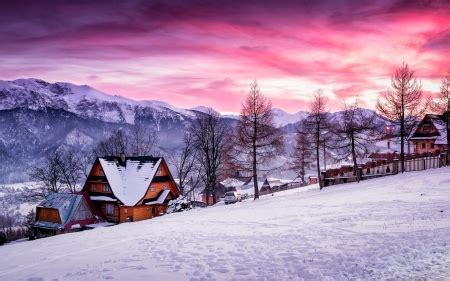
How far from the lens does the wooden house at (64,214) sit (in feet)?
129

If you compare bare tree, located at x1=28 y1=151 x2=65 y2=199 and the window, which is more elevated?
bare tree, located at x1=28 y1=151 x2=65 y2=199

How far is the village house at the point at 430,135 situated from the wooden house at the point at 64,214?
48268 millimetres

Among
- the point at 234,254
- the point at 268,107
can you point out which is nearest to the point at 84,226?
the point at 268,107

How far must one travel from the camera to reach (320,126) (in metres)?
39.0

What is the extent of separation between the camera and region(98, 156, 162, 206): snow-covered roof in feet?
141

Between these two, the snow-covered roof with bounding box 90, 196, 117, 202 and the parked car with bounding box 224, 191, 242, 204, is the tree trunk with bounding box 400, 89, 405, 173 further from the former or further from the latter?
the snow-covered roof with bounding box 90, 196, 117, 202

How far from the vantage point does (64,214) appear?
130ft

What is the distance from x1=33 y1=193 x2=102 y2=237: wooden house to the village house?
4827 centimetres

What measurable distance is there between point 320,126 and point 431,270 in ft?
102

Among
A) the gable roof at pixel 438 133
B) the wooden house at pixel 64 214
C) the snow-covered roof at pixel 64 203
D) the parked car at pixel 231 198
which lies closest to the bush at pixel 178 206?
the parked car at pixel 231 198

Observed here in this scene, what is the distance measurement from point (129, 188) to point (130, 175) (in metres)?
2.08

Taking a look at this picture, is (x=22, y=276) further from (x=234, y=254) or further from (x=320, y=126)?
(x=320, y=126)

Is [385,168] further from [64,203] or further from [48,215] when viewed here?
[48,215]

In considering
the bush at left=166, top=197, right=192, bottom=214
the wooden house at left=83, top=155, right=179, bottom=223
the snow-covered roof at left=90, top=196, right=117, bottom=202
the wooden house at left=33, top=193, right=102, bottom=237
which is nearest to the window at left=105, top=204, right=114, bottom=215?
the wooden house at left=83, top=155, right=179, bottom=223
